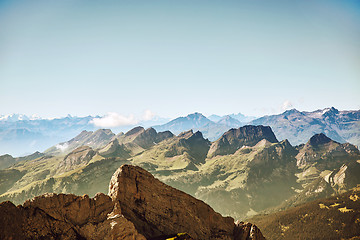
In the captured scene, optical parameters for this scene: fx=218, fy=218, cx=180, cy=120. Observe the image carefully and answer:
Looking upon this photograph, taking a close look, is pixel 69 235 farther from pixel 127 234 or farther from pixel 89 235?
pixel 127 234

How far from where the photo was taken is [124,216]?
41.9m

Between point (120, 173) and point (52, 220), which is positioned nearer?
point (52, 220)

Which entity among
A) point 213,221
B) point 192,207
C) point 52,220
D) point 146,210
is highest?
point 52,220

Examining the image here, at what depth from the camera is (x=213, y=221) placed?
54188mm

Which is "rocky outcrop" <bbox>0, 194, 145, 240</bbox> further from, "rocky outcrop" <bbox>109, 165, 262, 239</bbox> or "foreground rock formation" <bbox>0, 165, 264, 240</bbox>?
"rocky outcrop" <bbox>109, 165, 262, 239</bbox>

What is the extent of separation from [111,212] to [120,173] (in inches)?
383

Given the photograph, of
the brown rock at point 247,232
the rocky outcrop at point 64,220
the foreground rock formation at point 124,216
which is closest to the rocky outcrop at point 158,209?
the foreground rock formation at point 124,216

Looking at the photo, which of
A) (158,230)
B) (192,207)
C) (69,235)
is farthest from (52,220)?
(192,207)

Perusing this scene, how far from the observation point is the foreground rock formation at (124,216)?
101ft

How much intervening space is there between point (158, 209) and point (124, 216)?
846cm

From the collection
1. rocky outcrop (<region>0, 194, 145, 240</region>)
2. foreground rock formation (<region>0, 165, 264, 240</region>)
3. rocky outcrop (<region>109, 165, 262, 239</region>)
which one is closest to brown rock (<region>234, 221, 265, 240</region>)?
foreground rock formation (<region>0, 165, 264, 240</region>)

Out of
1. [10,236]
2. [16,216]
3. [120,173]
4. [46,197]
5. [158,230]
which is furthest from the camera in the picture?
[120,173]

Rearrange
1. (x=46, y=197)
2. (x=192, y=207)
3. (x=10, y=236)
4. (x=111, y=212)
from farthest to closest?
(x=192, y=207), (x=111, y=212), (x=46, y=197), (x=10, y=236)

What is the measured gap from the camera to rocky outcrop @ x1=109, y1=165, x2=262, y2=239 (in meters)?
45.2
